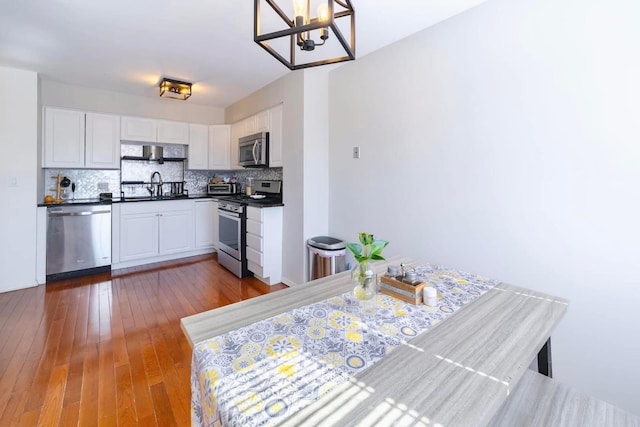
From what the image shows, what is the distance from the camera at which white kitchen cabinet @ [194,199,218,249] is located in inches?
178

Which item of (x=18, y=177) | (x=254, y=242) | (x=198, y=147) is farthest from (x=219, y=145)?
(x=18, y=177)

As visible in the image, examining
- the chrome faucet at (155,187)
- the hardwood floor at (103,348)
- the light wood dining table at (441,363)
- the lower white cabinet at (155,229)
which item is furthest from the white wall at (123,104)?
the light wood dining table at (441,363)

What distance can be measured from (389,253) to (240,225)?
6.22 feet

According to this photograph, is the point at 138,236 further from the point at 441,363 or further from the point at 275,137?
the point at 441,363

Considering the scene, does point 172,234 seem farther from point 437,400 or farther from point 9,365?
point 437,400

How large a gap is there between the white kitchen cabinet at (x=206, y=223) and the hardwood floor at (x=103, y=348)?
1.03 meters

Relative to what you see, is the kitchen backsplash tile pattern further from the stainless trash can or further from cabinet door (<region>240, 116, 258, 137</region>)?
the stainless trash can

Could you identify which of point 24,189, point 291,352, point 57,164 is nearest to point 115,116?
point 57,164

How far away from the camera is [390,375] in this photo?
0.75 metres

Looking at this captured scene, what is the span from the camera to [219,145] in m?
4.80

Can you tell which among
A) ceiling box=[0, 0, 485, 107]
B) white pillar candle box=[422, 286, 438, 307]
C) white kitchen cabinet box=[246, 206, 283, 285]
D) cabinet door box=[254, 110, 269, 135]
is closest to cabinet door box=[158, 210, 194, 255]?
white kitchen cabinet box=[246, 206, 283, 285]

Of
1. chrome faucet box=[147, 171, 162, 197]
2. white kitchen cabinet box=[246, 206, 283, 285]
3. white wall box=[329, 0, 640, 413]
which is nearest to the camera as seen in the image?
white wall box=[329, 0, 640, 413]

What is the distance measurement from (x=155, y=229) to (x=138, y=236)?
0.23 meters

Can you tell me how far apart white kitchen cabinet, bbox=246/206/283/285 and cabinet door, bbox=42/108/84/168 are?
7.93ft
